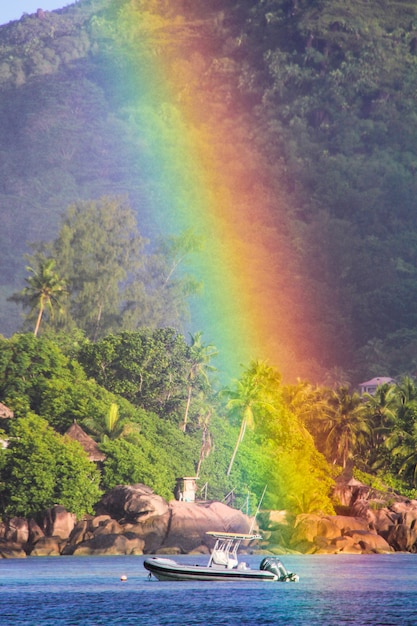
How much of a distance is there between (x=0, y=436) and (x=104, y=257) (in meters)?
76.2

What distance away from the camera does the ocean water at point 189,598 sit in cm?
4969

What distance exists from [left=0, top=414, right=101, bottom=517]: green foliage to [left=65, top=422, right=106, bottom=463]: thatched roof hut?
10.7 feet

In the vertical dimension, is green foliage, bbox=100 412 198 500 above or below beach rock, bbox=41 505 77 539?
above

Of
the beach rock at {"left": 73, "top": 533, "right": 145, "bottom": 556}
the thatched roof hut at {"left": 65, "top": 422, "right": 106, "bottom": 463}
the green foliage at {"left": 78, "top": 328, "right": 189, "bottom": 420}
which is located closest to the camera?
the beach rock at {"left": 73, "top": 533, "right": 145, "bottom": 556}

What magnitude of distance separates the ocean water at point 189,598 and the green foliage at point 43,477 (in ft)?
18.9

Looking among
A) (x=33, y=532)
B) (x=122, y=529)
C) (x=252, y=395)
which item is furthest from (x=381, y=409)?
(x=33, y=532)

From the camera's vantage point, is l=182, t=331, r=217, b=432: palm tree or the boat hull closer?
the boat hull

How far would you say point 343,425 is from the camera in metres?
118

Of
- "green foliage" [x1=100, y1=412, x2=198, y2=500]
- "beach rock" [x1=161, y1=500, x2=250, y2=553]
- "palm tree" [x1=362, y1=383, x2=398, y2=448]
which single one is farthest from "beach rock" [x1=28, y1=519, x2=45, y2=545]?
"palm tree" [x1=362, y1=383, x2=398, y2=448]

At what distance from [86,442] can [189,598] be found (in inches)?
1270

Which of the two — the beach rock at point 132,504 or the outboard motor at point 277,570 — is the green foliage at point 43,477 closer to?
the beach rock at point 132,504

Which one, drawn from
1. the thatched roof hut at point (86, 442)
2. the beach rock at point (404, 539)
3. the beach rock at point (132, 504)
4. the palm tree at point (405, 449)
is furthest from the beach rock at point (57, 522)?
the palm tree at point (405, 449)

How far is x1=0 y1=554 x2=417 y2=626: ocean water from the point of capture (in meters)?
49.7

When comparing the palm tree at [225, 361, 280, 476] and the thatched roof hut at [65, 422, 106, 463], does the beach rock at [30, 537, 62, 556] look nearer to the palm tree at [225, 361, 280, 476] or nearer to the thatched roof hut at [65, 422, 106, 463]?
the thatched roof hut at [65, 422, 106, 463]
